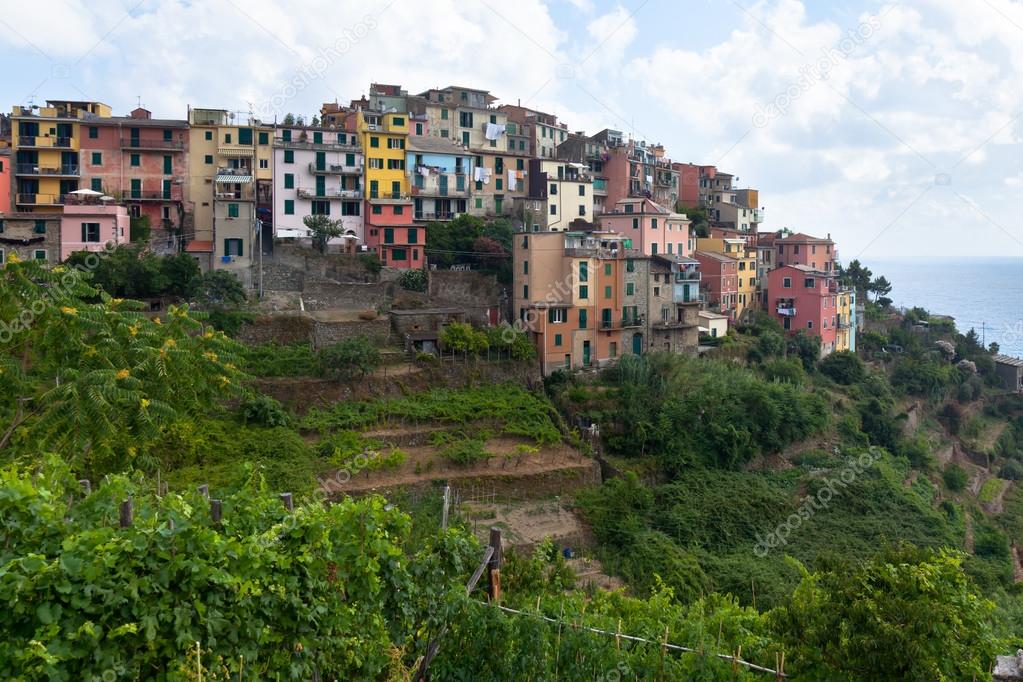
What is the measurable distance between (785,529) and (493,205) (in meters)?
24.7

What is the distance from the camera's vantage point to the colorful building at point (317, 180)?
3934cm

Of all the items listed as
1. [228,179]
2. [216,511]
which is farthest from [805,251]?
[216,511]

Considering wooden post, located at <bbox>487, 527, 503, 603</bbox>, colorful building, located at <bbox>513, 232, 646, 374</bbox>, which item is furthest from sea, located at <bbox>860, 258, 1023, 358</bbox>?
wooden post, located at <bbox>487, 527, 503, 603</bbox>

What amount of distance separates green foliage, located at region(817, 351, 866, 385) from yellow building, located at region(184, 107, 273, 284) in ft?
93.3

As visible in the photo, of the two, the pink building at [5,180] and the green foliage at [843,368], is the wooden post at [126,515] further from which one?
the green foliage at [843,368]

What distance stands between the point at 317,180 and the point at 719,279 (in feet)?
70.3

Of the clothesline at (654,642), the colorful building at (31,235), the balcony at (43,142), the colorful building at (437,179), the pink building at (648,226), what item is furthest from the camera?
the pink building at (648,226)

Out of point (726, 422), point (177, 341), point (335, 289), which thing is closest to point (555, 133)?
point (335, 289)

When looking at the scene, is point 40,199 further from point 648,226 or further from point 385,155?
point 648,226

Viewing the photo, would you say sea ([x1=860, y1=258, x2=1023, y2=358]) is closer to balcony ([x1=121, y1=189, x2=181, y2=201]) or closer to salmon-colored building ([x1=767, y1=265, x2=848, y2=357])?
salmon-colored building ([x1=767, y1=265, x2=848, y2=357])

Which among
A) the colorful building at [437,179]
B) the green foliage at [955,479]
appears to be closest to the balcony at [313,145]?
the colorful building at [437,179]

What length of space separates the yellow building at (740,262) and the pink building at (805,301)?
108 cm

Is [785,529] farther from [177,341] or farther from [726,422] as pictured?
[177,341]

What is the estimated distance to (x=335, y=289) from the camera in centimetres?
3650
